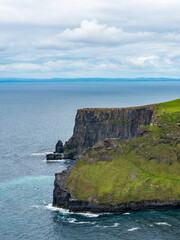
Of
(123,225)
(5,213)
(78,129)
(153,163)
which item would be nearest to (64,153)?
(78,129)

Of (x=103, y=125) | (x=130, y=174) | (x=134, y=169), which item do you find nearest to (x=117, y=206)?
(x=130, y=174)

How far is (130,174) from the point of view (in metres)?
115

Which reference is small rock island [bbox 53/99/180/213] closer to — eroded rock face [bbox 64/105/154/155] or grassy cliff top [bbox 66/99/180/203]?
grassy cliff top [bbox 66/99/180/203]

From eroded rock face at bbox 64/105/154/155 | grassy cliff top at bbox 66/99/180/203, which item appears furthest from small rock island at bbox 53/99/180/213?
eroded rock face at bbox 64/105/154/155

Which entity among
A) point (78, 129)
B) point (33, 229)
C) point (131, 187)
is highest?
point (78, 129)

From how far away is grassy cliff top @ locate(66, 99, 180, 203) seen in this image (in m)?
106

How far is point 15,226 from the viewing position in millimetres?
94500

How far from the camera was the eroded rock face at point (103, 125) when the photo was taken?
161 meters

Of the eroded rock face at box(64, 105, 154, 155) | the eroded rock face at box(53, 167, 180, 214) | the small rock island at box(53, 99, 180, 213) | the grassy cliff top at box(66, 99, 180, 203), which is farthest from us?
the eroded rock face at box(64, 105, 154, 155)

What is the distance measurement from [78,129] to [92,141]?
7.81 meters

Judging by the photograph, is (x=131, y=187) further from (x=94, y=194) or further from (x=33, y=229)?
(x=33, y=229)

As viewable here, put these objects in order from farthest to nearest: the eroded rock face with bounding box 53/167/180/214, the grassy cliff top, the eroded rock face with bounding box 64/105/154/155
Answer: the eroded rock face with bounding box 64/105/154/155
the grassy cliff top
the eroded rock face with bounding box 53/167/180/214

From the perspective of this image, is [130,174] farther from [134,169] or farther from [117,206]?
[117,206]

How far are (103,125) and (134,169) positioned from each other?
5220cm
